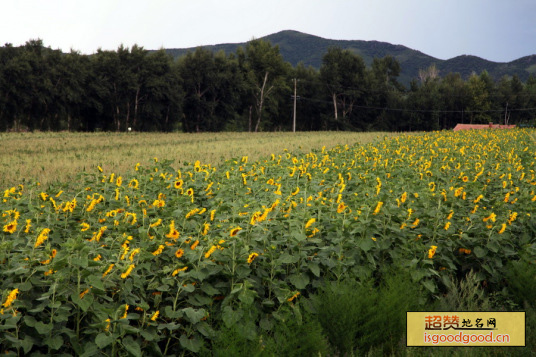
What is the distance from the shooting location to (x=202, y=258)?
4.13 m

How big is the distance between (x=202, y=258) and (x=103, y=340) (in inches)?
47.0

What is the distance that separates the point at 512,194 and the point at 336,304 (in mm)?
4515

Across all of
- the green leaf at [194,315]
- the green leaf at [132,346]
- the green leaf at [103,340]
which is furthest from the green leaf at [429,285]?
the green leaf at [103,340]

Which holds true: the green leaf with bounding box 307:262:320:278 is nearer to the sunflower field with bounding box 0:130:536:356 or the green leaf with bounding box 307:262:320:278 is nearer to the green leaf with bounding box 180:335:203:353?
the sunflower field with bounding box 0:130:536:356

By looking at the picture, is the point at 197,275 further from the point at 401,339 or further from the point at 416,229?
the point at 416,229

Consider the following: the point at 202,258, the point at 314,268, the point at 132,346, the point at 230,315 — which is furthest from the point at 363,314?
the point at 132,346

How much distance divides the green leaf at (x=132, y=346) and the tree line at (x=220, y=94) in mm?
49267

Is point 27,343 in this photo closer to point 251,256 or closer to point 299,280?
point 251,256

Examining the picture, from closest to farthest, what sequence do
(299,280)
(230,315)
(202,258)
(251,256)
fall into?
(230,315) < (251,256) < (202,258) < (299,280)

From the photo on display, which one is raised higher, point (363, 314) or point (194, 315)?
point (194, 315)

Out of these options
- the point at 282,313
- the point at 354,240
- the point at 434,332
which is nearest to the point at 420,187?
the point at 354,240

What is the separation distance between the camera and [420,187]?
7414mm

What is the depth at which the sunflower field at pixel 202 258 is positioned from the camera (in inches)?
132

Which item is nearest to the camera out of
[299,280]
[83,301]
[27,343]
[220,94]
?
[27,343]
